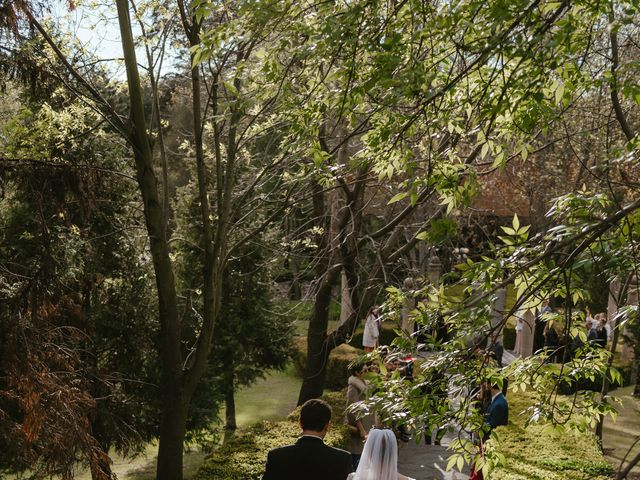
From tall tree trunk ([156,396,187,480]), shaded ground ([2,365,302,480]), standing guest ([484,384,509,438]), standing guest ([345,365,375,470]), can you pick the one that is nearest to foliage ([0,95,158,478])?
tall tree trunk ([156,396,187,480])

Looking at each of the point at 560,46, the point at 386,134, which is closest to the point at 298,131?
the point at 386,134

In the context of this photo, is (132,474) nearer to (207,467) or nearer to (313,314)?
(313,314)

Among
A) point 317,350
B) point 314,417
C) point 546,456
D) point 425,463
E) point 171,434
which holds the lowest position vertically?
point 425,463

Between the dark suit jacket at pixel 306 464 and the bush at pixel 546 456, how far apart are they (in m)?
4.81

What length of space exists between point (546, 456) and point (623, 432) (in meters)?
6.18

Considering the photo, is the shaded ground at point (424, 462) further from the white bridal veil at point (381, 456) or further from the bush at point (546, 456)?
the white bridal veil at point (381, 456)

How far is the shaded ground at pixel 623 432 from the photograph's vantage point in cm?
1453

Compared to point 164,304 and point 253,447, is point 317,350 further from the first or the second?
point 164,304

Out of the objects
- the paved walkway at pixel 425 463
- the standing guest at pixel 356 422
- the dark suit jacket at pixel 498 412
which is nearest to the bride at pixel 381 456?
the standing guest at pixel 356 422

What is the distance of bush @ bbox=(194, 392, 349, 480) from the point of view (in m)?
9.73

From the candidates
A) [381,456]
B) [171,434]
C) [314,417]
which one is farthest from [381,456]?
[171,434]

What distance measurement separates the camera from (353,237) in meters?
12.9

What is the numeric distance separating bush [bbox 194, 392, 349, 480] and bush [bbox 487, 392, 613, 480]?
257 cm

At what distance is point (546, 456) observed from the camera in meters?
11.2
